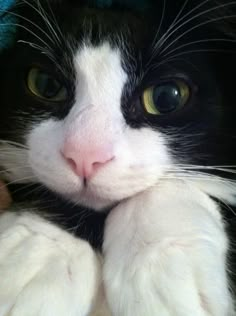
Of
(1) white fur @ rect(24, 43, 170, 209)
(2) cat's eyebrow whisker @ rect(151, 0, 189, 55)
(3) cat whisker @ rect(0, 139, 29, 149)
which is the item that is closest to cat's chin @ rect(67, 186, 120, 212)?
(1) white fur @ rect(24, 43, 170, 209)

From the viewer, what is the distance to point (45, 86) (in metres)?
0.93

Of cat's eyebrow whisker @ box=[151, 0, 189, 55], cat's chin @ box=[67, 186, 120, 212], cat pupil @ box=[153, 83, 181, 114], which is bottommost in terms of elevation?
cat's chin @ box=[67, 186, 120, 212]

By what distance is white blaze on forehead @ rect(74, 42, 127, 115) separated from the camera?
854 millimetres

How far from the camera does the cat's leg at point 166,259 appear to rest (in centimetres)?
69

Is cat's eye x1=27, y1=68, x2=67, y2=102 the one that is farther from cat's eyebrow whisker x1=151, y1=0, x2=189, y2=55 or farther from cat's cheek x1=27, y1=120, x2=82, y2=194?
cat's eyebrow whisker x1=151, y1=0, x2=189, y2=55

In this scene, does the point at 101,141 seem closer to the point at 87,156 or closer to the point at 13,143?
the point at 87,156

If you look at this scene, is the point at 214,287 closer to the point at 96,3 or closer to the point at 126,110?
the point at 126,110

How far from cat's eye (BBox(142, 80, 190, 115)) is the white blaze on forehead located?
51 mm

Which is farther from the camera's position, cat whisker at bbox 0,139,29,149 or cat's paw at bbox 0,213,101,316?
cat whisker at bbox 0,139,29,149

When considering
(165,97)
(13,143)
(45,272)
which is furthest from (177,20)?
(45,272)

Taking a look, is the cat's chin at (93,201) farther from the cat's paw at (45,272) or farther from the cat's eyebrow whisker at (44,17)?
the cat's eyebrow whisker at (44,17)

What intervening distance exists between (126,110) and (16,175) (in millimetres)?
270

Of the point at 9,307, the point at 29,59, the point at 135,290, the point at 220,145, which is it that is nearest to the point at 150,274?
the point at 135,290

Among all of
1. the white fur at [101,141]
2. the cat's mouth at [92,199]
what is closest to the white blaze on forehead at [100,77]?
the white fur at [101,141]
